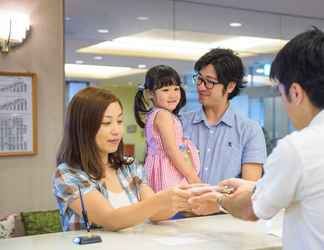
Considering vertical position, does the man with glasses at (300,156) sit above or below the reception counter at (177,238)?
above

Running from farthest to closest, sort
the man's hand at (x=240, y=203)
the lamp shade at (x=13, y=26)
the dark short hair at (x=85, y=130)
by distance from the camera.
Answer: the lamp shade at (x=13, y=26)
the dark short hair at (x=85, y=130)
the man's hand at (x=240, y=203)

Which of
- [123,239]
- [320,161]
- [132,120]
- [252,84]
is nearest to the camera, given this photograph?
[320,161]

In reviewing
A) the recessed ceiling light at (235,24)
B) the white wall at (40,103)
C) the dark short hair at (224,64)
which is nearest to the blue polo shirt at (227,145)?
the dark short hair at (224,64)

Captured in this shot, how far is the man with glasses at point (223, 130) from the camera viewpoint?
2346mm

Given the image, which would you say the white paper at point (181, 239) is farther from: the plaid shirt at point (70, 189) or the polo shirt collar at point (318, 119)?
the polo shirt collar at point (318, 119)

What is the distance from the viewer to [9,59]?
3.80 meters

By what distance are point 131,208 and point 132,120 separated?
3.04m

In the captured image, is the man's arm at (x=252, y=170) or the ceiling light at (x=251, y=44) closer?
the man's arm at (x=252, y=170)

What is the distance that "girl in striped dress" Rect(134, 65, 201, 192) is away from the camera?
244 cm

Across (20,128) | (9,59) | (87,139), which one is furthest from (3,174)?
(87,139)

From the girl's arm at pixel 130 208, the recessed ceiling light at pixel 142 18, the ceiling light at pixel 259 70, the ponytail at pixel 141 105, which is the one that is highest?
the recessed ceiling light at pixel 142 18

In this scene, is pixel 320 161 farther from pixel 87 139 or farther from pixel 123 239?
pixel 87 139

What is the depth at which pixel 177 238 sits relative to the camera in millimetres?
1683

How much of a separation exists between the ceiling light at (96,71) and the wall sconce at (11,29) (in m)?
0.79
